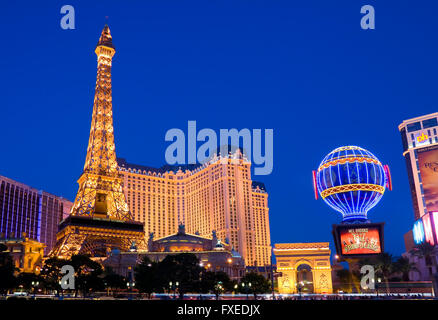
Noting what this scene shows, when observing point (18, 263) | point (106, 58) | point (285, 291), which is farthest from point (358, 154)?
point (18, 263)

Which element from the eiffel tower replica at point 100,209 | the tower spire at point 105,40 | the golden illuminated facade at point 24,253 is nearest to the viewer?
the eiffel tower replica at point 100,209

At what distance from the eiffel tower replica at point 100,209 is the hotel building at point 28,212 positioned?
32.5 m

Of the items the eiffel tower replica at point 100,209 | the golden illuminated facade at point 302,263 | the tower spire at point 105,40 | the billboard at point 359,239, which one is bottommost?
the golden illuminated facade at point 302,263

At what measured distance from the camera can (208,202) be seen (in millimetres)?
162500

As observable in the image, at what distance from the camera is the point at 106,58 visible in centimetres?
12038

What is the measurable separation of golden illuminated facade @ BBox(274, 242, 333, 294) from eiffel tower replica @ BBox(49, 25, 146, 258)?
3751cm

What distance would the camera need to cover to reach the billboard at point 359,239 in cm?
7456

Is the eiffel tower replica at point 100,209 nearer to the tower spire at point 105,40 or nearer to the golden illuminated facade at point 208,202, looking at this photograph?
the tower spire at point 105,40

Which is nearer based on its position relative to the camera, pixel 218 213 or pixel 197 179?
pixel 218 213

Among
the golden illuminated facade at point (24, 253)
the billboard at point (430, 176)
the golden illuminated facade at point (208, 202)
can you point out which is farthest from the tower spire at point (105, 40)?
the billboard at point (430, 176)

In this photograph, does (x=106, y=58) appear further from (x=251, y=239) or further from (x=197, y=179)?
(x=251, y=239)

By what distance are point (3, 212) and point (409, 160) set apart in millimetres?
131869

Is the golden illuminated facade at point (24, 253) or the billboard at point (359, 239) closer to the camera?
the billboard at point (359, 239)

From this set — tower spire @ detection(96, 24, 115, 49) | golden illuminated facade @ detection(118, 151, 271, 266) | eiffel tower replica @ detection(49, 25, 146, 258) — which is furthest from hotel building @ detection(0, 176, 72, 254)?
tower spire @ detection(96, 24, 115, 49)
